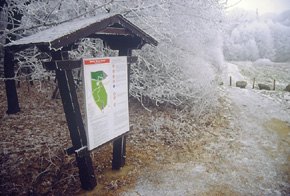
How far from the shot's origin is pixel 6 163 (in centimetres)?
430

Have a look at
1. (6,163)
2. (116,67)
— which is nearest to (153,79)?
(116,67)

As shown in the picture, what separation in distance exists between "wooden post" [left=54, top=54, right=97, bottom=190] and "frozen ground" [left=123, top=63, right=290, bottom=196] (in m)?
0.89

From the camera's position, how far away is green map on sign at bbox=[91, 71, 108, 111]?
A: 124 inches

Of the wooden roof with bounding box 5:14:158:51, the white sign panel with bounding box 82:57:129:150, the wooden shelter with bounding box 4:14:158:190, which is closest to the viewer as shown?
the wooden roof with bounding box 5:14:158:51

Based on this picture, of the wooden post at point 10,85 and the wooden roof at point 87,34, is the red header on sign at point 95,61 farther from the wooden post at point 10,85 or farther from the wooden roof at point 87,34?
the wooden post at point 10,85

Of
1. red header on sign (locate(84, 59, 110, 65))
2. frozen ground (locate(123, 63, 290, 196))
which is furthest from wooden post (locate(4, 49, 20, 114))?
frozen ground (locate(123, 63, 290, 196))

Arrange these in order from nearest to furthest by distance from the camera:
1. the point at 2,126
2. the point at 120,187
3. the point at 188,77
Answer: the point at 120,187 < the point at 2,126 < the point at 188,77

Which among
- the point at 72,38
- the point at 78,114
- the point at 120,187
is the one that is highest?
the point at 72,38

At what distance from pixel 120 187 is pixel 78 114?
1.79 meters

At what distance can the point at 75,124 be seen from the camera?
3215 millimetres

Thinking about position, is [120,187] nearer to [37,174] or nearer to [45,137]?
[37,174]

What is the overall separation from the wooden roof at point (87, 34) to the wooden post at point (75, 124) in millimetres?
300

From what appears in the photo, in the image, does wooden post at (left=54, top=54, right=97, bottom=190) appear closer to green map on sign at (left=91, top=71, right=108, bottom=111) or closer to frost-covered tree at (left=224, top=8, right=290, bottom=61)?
green map on sign at (left=91, top=71, right=108, bottom=111)

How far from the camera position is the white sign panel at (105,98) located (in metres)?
3.09
